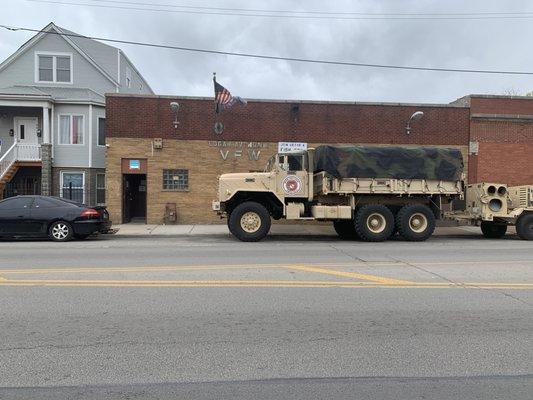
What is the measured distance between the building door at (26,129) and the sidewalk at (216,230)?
8.35 meters

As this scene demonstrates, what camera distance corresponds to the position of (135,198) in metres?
22.4

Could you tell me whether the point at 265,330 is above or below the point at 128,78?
below

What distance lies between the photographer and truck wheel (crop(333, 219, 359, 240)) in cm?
1641

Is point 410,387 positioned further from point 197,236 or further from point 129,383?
point 197,236

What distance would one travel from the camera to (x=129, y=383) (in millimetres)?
4094

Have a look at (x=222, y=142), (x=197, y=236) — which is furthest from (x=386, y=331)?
(x=222, y=142)

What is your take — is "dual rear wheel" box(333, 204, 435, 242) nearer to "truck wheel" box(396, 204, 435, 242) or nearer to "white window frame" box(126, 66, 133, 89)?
"truck wheel" box(396, 204, 435, 242)

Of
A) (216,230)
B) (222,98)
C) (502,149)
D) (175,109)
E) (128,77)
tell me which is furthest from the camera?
(128,77)

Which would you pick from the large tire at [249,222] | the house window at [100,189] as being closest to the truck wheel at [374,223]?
the large tire at [249,222]

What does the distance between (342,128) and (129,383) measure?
18.1m

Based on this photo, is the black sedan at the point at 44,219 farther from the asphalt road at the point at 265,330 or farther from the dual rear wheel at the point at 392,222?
the dual rear wheel at the point at 392,222

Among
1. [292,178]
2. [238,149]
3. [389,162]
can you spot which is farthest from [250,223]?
[238,149]

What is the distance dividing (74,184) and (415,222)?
15999mm

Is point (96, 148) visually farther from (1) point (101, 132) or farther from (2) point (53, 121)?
(2) point (53, 121)
